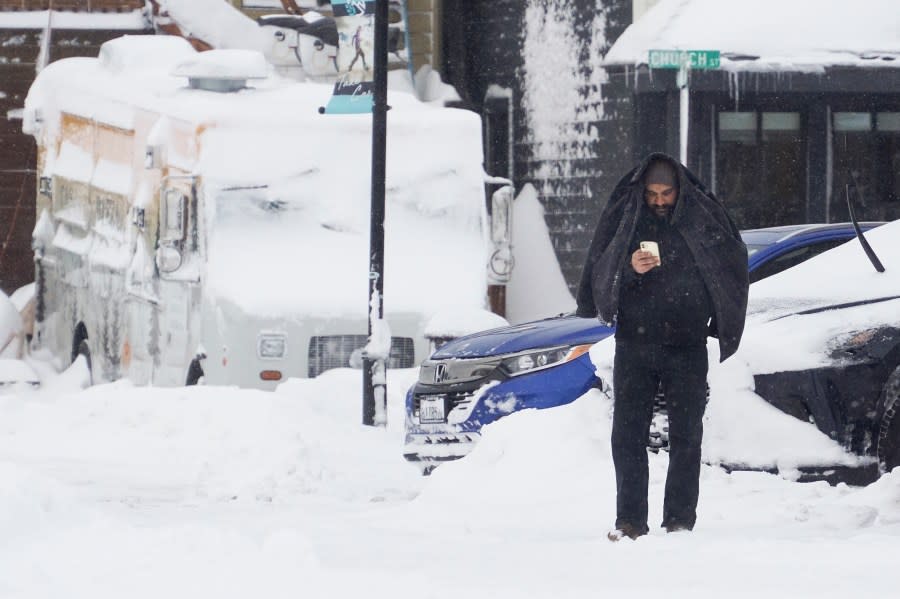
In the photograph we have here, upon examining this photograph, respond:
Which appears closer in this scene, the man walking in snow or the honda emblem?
the man walking in snow

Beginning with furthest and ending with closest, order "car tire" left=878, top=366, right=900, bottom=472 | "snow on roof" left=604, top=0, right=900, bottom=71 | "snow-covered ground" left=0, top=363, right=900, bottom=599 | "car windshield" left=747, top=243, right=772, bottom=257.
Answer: "snow on roof" left=604, top=0, right=900, bottom=71 < "car windshield" left=747, top=243, right=772, bottom=257 < "car tire" left=878, top=366, right=900, bottom=472 < "snow-covered ground" left=0, top=363, right=900, bottom=599

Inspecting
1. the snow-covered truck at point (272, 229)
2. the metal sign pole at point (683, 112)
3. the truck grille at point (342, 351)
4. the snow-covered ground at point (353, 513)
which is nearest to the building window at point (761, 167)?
the metal sign pole at point (683, 112)

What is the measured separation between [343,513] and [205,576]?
3405 mm

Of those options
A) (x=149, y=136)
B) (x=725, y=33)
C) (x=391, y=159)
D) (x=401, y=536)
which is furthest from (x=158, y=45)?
(x=401, y=536)

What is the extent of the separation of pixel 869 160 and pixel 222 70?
825 centimetres

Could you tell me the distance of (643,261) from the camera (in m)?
7.10

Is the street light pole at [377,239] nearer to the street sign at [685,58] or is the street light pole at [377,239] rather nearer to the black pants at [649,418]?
the street sign at [685,58]

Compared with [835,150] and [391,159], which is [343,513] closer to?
[391,159]

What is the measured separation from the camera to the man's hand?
7094mm

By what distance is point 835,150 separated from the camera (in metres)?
20.4

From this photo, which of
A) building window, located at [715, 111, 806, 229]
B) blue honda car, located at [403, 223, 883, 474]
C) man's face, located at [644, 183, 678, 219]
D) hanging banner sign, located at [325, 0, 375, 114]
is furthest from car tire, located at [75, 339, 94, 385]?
man's face, located at [644, 183, 678, 219]

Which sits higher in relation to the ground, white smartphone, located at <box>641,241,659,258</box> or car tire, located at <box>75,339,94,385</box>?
white smartphone, located at <box>641,241,659,258</box>

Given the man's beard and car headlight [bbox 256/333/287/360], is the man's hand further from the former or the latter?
car headlight [bbox 256/333/287/360]

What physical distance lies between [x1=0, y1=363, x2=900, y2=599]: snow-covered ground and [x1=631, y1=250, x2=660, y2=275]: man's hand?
1015mm
